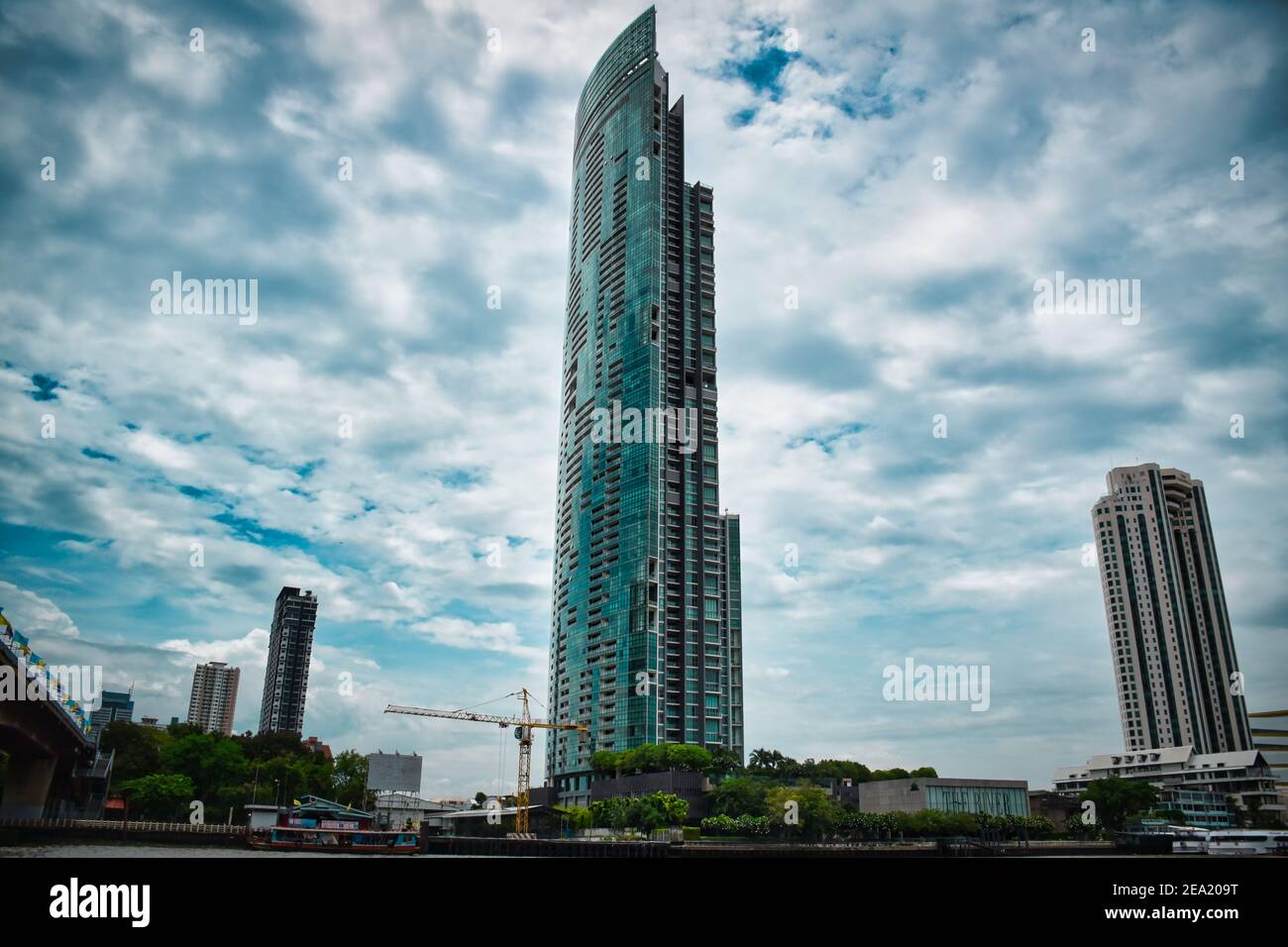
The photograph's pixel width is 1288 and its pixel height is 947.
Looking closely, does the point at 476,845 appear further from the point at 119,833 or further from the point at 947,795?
the point at 947,795

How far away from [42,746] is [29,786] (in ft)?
61.9

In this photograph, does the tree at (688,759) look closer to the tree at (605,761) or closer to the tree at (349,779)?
the tree at (605,761)

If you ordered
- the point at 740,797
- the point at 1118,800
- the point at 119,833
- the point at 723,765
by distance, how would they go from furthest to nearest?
the point at 1118,800
the point at 723,765
the point at 740,797
the point at 119,833

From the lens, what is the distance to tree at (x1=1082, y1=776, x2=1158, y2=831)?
170 metres

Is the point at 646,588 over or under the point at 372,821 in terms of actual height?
over

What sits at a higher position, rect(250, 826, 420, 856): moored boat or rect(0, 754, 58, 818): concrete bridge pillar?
rect(0, 754, 58, 818): concrete bridge pillar

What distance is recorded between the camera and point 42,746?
368ft

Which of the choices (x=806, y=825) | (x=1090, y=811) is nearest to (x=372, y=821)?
(x=806, y=825)

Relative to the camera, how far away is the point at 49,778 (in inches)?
4906

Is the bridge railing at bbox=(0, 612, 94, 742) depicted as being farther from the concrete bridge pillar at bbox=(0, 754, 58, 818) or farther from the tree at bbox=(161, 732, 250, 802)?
the tree at bbox=(161, 732, 250, 802)

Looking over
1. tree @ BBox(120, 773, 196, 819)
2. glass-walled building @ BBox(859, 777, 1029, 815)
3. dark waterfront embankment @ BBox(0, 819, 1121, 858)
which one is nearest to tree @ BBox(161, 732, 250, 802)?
tree @ BBox(120, 773, 196, 819)

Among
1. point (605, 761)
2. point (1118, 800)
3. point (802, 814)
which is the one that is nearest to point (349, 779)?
point (605, 761)
